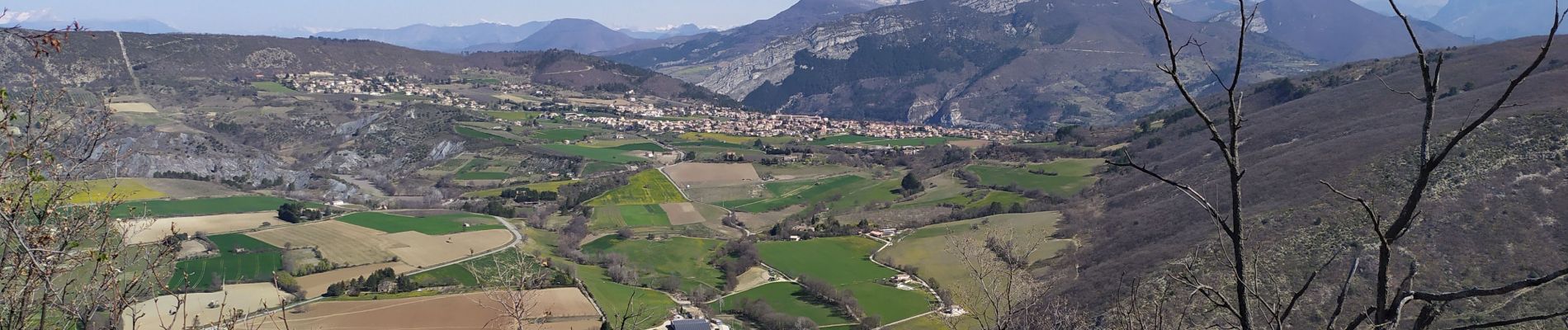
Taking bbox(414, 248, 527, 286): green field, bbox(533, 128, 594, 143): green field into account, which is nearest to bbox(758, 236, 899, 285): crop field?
bbox(414, 248, 527, 286): green field

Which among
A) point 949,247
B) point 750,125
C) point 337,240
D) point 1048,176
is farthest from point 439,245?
point 750,125

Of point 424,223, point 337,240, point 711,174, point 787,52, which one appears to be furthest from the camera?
point 787,52

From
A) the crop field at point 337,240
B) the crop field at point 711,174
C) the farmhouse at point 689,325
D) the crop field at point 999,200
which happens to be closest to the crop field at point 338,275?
the crop field at point 337,240

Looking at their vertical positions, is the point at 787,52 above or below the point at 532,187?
above

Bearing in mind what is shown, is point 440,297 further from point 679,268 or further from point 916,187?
point 916,187

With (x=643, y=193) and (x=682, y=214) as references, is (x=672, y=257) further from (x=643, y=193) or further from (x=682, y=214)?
(x=643, y=193)

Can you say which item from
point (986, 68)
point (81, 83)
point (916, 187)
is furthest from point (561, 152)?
point (986, 68)
